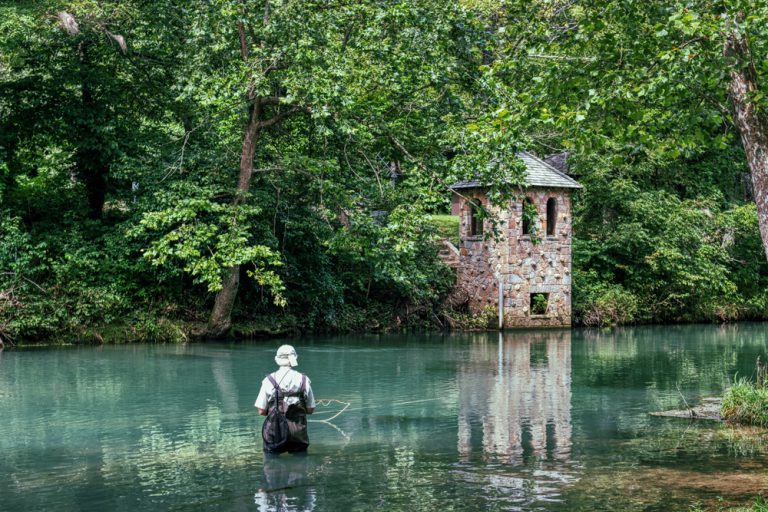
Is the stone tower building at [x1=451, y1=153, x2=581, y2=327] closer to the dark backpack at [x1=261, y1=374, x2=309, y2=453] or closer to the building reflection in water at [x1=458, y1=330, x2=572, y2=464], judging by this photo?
the building reflection in water at [x1=458, y1=330, x2=572, y2=464]

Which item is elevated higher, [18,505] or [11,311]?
[11,311]

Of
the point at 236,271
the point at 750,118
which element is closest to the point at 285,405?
the point at 750,118

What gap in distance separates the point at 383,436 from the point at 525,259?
21.3 m

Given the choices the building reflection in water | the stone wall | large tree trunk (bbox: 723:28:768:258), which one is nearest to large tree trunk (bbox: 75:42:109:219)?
the building reflection in water

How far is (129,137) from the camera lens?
2800cm

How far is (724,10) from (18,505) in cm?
821

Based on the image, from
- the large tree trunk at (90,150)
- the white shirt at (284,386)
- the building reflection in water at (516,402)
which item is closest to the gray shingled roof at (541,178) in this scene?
the building reflection in water at (516,402)

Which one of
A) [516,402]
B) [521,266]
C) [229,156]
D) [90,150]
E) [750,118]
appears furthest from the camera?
[521,266]

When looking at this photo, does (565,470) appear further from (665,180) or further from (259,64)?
(665,180)

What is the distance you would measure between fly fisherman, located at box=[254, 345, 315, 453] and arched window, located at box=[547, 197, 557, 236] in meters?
23.9

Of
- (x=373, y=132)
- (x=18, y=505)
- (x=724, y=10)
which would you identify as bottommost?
(x=18, y=505)

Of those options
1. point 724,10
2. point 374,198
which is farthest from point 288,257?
point 724,10

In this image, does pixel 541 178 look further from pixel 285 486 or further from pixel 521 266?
pixel 285 486

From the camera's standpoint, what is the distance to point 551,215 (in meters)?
34.2
